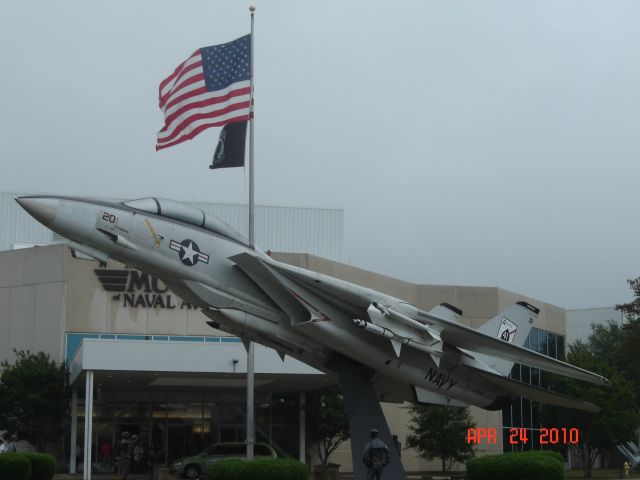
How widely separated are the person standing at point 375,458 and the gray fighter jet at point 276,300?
1751 mm

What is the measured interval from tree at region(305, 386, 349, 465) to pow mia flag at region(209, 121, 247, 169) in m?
17.2

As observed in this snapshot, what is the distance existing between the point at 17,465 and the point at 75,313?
650 inches

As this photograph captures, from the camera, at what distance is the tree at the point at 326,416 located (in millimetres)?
37312

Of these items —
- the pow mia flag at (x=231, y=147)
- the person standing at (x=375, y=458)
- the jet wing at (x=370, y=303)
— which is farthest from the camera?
the pow mia flag at (x=231, y=147)

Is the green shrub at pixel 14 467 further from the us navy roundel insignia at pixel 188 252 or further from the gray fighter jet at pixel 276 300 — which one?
the us navy roundel insignia at pixel 188 252

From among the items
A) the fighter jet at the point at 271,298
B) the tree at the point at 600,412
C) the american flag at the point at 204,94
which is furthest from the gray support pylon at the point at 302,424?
the fighter jet at the point at 271,298

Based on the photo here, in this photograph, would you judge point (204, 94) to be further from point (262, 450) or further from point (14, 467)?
point (262, 450)

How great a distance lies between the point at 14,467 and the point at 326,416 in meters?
18.2

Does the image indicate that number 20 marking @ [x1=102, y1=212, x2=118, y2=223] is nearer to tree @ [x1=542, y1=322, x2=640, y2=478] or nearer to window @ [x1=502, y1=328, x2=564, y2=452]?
tree @ [x1=542, y1=322, x2=640, y2=478]

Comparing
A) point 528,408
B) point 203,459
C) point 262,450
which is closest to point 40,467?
point 203,459

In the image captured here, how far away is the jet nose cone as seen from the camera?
15.0 metres

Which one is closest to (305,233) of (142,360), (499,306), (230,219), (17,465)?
(230,219)

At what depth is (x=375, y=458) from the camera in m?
15.9
